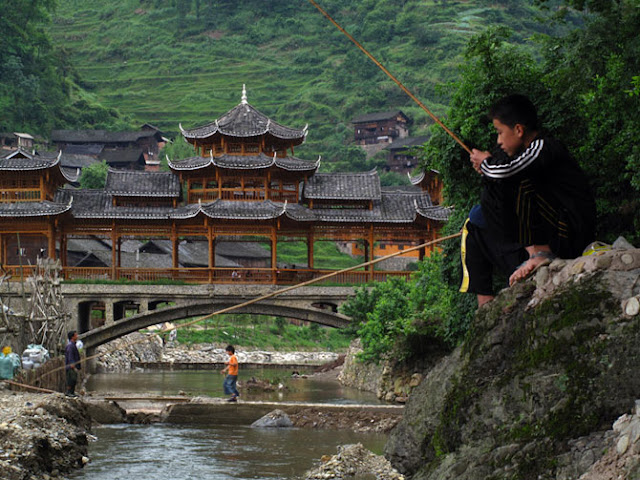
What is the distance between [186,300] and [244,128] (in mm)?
7002

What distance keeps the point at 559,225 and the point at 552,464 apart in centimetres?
176

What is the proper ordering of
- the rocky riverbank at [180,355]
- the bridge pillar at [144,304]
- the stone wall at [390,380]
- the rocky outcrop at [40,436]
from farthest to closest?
the rocky riverbank at [180,355]
the bridge pillar at [144,304]
the stone wall at [390,380]
the rocky outcrop at [40,436]

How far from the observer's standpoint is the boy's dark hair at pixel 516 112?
6.45 metres

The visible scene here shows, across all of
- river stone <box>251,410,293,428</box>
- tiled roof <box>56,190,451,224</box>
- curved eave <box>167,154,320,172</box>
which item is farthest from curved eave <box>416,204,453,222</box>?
river stone <box>251,410,293,428</box>

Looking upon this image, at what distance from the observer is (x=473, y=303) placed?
12.9 meters

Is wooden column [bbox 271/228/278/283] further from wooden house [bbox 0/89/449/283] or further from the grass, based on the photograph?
the grass

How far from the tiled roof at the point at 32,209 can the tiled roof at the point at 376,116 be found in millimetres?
53539

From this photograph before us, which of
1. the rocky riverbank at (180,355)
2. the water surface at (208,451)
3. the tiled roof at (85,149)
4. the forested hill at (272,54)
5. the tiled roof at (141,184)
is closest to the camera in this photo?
the water surface at (208,451)

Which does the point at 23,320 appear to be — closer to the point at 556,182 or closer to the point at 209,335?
the point at 556,182

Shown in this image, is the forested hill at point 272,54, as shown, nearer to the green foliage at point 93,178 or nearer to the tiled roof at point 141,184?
the green foliage at point 93,178

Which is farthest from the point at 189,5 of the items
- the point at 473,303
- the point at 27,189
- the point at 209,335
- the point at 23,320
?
the point at 473,303

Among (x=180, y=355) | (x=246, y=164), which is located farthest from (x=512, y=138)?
(x=180, y=355)

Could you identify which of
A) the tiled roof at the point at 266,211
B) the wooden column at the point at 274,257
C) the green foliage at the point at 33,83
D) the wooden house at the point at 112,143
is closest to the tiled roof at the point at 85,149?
the wooden house at the point at 112,143

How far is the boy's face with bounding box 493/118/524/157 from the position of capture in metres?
6.48
